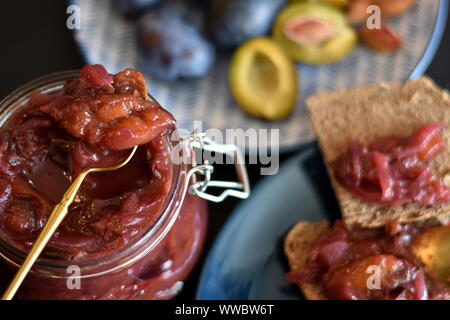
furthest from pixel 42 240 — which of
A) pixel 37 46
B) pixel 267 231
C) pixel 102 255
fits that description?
pixel 37 46

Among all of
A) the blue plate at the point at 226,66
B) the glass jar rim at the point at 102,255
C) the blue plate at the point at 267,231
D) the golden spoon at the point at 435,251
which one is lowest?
the golden spoon at the point at 435,251

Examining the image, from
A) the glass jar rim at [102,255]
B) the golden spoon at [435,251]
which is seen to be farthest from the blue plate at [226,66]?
the glass jar rim at [102,255]

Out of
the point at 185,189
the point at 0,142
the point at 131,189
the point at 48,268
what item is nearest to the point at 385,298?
the point at 185,189

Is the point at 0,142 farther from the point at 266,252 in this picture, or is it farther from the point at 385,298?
→ the point at 385,298

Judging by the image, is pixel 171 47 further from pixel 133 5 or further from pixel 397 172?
pixel 397 172

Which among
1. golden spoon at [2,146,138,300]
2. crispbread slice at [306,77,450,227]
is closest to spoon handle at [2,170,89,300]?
golden spoon at [2,146,138,300]

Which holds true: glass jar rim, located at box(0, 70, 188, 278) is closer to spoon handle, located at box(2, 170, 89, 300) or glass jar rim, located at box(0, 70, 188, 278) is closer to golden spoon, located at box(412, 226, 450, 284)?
spoon handle, located at box(2, 170, 89, 300)

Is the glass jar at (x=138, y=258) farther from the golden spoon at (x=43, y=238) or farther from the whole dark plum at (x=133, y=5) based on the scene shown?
the whole dark plum at (x=133, y=5)
